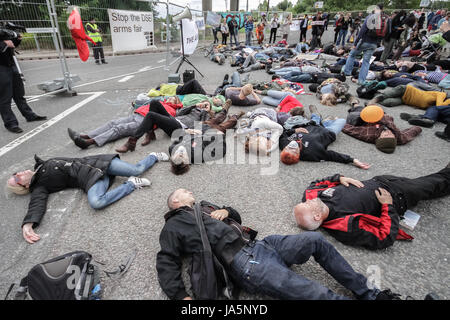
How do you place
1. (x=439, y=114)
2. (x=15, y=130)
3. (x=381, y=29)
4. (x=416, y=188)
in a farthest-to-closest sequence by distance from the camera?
(x=381, y=29), (x=439, y=114), (x=15, y=130), (x=416, y=188)

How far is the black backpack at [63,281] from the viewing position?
5.11 feet

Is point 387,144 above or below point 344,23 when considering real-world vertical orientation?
below

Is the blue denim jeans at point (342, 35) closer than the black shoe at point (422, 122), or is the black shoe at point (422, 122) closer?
the black shoe at point (422, 122)

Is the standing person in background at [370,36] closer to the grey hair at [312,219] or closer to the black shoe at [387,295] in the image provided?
the grey hair at [312,219]

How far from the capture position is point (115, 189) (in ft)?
9.09

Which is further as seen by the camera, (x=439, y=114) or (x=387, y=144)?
(x=439, y=114)

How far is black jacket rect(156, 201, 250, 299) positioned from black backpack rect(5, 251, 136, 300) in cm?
51

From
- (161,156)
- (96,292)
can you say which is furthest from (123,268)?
(161,156)

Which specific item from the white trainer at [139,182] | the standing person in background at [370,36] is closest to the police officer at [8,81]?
the white trainer at [139,182]

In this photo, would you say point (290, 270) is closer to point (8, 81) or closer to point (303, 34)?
point (8, 81)

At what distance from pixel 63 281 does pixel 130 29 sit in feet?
27.3

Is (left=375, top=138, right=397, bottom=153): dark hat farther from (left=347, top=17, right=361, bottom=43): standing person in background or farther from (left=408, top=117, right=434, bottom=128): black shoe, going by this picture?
(left=347, top=17, right=361, bottom=43): standing person in background

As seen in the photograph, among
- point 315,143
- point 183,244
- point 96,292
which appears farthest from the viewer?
point 315,143
